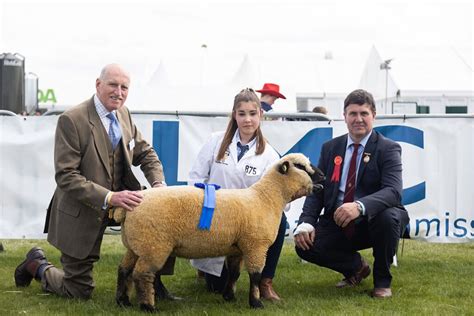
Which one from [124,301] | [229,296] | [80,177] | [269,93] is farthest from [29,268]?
[269,93]

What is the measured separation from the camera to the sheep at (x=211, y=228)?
176 inches

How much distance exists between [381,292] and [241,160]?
4.99 feet

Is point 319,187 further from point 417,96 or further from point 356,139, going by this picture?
point 417,96

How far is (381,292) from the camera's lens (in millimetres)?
5273

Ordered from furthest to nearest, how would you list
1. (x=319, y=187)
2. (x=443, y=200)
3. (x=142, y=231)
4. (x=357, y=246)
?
(x=443, y=200)
(x=357, y=246)
(x=319, y=187)
(x=142, y=231)

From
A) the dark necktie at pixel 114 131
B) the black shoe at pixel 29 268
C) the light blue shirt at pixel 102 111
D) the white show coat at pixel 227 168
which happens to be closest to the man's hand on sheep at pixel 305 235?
the white show coat at pixel 227 168

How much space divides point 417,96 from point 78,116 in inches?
676

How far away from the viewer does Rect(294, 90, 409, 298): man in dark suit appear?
5.20m

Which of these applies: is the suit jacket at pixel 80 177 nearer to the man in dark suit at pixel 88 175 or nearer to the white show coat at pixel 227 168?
the man in dark suit at pixel 88 175

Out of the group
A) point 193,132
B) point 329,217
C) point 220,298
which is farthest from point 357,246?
point 193,132

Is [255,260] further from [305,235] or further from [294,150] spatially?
[294,150]

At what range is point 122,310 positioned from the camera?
4.71 metres

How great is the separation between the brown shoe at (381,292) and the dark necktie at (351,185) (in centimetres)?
48

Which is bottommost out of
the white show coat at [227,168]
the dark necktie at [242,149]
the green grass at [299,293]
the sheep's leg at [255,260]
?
Result: the green grass at [299,293]
